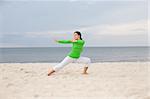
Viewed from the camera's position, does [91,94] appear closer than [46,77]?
Yes

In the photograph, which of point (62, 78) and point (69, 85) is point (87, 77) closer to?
point (62, 78)

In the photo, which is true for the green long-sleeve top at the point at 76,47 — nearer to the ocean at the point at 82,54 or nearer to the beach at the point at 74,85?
the beach at the point at 74,85

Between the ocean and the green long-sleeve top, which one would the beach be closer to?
the green long-sleeve top

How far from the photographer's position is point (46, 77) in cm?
895

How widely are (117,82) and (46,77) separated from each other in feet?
6.24

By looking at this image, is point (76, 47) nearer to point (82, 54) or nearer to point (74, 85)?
point (74, 85)

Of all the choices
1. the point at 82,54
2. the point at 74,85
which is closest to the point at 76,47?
the point at 74,85

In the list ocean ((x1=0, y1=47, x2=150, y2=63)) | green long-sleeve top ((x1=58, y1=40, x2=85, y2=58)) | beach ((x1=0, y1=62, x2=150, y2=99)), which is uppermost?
ocean ((x1=0, y1=47, x2=150, y2=63))

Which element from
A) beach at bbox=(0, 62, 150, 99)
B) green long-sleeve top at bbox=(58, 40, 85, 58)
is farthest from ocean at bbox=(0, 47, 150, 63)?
beach at bbox=(0, 62, 150, 99)

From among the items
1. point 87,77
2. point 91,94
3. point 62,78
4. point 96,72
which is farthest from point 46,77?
point 91,94

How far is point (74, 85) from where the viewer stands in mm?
7730

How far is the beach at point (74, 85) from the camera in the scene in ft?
22.2

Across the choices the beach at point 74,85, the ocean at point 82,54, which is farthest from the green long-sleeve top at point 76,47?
the ocean at point 82,54

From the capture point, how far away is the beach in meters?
6.77
